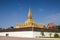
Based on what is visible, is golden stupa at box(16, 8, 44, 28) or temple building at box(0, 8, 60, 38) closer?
temple building at box(0, 8, 60, 38)

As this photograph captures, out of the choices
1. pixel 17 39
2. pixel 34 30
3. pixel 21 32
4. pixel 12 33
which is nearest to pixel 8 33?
pixel 12 33

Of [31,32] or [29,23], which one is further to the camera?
[29,23]

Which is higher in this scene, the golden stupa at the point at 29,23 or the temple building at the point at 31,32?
the golden stupa at the point at 29,23

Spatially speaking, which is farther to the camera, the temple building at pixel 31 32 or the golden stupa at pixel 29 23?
the golden stupa at pixel 29 23

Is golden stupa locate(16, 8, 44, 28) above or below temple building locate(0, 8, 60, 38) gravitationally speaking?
above

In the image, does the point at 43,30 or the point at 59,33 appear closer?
the point at 43,30

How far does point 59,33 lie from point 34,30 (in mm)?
6461

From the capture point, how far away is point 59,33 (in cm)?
3309

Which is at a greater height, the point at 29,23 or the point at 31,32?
the point at 29,23

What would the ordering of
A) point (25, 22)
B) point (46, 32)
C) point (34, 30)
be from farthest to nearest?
1. point (25, 22)
2. point (46, 32)
3. point (34, 30)

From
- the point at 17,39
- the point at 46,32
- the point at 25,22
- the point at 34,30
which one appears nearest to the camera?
the point at 17,39

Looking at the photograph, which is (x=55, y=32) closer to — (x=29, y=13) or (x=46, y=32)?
(x=46, y=32)

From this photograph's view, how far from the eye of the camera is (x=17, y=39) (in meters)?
21.8

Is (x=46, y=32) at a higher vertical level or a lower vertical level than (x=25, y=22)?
lower
